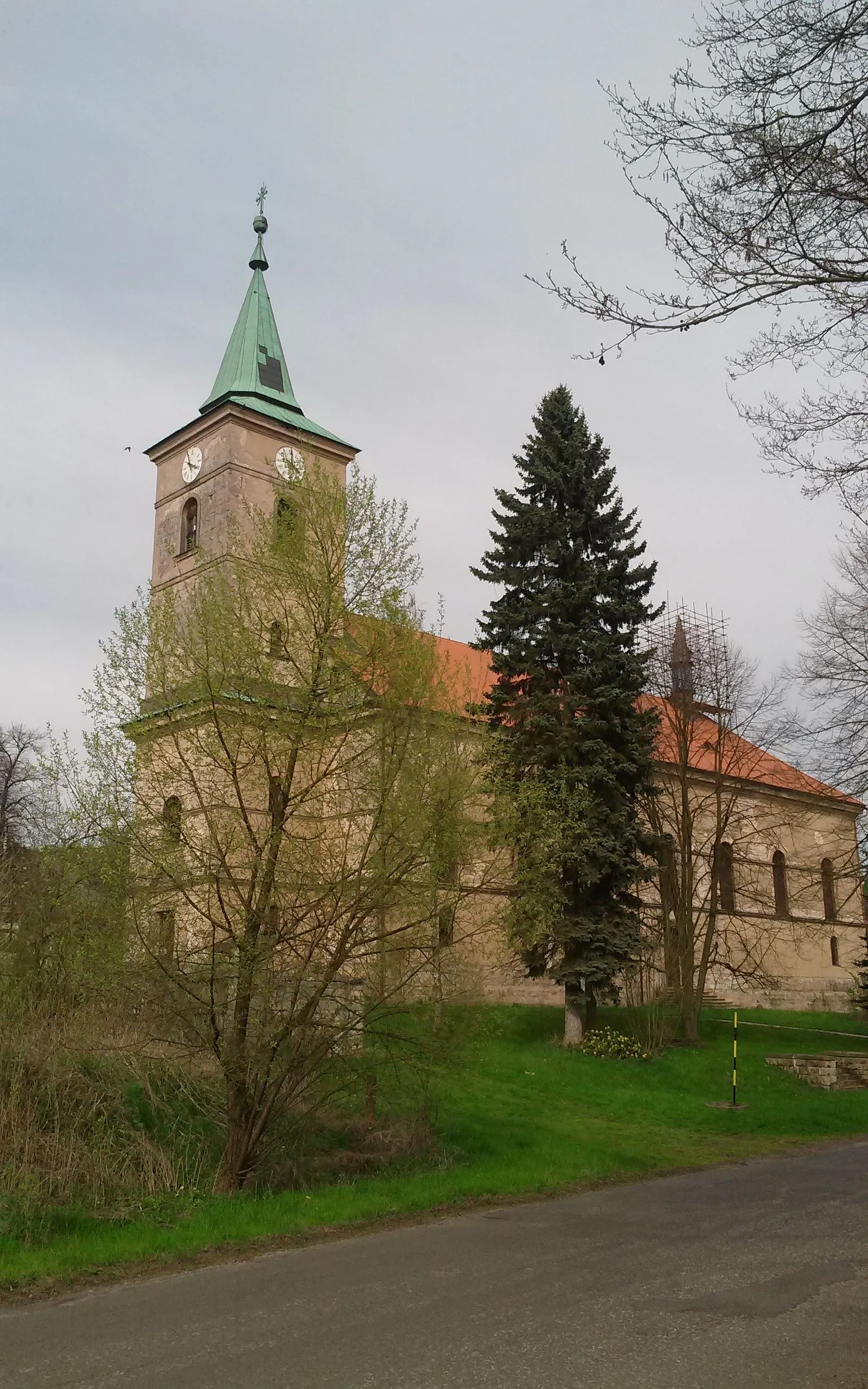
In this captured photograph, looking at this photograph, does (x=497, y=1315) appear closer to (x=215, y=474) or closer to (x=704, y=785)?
(x=704, y=785)

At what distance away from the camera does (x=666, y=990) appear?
25.3 metres

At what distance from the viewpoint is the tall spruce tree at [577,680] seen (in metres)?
22.1

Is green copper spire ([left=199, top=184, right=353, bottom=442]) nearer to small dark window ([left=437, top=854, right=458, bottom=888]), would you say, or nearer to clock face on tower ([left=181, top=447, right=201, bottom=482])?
clock face on tower ([left=181, top=447, right=201, bottom=482])

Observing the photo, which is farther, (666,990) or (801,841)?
(801,841)

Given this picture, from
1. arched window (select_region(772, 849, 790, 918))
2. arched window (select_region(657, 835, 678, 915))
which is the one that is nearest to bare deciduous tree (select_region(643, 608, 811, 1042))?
arched window (select_region(657, 835, 678, 915))

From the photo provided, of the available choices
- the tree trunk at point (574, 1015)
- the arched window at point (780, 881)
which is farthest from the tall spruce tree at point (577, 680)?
the arched window at point (780, 881)

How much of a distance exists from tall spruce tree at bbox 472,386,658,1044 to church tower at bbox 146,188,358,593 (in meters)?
9.32

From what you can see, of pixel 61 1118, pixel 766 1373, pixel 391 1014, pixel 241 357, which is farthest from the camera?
pixel 241 357

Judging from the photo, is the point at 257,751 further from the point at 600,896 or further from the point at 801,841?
the point at 801,841

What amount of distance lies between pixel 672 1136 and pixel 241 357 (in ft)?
90.9

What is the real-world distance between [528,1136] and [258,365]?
27.4 m

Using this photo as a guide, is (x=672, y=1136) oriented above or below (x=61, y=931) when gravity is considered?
below

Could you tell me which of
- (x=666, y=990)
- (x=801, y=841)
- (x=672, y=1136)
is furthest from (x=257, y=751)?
(x=801, y=841)

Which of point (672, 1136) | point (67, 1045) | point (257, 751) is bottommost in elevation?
point (672, 1136)
